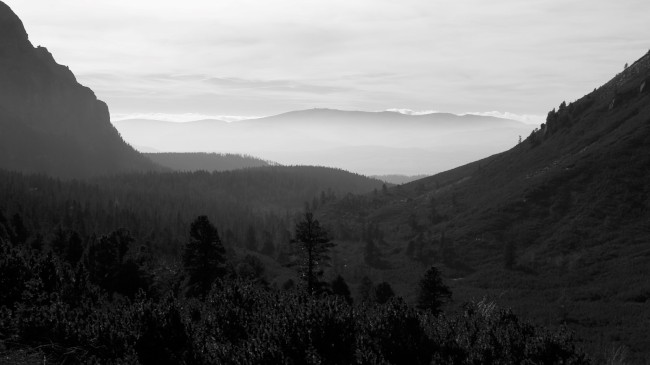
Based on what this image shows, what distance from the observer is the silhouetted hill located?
79.6 meters

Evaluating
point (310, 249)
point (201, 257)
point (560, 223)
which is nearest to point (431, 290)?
point (310, 249)

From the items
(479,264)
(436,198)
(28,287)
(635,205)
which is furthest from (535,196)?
(28,287)


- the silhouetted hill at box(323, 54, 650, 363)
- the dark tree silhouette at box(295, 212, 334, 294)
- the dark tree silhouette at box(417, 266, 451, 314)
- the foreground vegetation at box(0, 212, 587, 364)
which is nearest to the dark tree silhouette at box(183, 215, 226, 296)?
the dark tree silhouette at box(295, 212, 334, 294)

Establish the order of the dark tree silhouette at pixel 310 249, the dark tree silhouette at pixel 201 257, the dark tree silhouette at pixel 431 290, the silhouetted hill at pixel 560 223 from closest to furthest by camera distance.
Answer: the dark tree silhouette at pixel 310 249 → the dark tree silhouette at pixel 201 257 → the dark tree silhouette at pixel 431 290 → the silhouetted hill at pixel 560 223

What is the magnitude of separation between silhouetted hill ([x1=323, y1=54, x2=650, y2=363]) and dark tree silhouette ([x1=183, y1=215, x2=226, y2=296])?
40.4m

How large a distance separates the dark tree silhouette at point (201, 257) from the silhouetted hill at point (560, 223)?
1591 inches

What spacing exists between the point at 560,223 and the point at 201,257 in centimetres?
10110

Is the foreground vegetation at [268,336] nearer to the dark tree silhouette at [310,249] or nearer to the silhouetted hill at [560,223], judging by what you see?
the dark tree silhouette at [310,249]

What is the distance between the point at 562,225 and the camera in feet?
393

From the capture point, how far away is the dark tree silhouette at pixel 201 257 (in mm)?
43625

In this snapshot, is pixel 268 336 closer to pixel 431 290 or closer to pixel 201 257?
pixel 201 257

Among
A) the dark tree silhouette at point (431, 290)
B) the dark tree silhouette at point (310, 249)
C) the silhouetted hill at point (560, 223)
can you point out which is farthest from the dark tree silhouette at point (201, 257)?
the silhouetted hill at point (560, 223)

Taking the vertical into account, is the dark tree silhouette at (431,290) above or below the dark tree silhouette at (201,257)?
below

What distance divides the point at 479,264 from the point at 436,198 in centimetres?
6181
